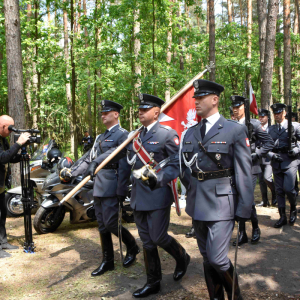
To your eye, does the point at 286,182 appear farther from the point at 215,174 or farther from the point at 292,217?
the point at 215,174

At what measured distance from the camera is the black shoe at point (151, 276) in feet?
12.6

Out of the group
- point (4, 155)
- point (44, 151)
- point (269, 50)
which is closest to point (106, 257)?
point (4, 155)

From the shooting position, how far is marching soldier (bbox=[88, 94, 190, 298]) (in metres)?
3.83

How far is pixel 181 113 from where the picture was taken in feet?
15.2

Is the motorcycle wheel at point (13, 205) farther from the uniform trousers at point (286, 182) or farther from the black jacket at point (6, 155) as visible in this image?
the uniform trousers at point (286, 182)

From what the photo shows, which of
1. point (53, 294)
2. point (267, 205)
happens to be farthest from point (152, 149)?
point (267, 205)

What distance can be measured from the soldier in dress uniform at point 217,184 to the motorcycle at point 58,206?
11.9 ft

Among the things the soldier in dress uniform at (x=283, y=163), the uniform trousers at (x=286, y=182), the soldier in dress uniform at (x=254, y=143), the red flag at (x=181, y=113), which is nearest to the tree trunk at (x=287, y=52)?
the soldier in dress uniform at (x=283, y=163)

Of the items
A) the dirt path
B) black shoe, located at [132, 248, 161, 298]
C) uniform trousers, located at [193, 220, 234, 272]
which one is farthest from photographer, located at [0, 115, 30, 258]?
uniform trousers, located at [193, 220, 234, 272]

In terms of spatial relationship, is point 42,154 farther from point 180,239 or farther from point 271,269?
point 271,269

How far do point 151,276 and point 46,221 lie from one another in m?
3.18

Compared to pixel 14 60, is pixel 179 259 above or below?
below

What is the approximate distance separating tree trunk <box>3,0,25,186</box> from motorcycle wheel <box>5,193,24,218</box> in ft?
7.15

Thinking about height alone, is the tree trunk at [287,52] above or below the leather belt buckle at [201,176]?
above
